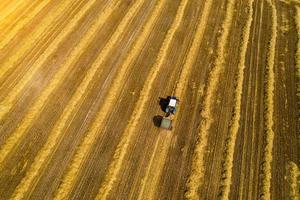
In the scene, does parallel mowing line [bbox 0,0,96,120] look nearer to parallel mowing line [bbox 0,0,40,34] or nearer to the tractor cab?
parallel mowing line [bbox 0,0,40,34]

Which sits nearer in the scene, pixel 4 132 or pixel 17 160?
pixel 17 160

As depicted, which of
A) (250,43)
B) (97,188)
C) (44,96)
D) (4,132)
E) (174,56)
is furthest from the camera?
(250,43)

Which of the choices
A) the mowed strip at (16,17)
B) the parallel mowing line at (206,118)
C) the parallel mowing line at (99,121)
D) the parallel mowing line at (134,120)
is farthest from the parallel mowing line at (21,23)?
the parallel mowing line at (206,118)

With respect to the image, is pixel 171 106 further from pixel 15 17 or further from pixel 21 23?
pixel 15 17

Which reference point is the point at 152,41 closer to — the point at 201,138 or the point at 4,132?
the point at 201,138

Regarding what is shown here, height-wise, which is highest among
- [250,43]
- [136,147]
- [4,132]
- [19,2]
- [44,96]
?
[250,43]

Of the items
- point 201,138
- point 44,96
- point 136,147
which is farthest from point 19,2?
point 201,138

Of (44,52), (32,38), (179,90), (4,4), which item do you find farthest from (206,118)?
(4,4)
